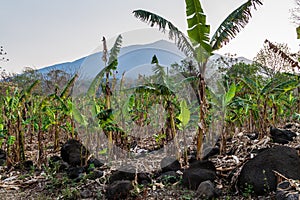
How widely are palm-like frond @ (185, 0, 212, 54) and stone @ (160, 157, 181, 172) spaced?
1779mm

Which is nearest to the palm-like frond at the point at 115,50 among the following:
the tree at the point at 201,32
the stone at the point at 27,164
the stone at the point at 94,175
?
the tree at the point at 201,32

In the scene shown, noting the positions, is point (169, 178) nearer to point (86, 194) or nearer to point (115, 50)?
point (86, 194)

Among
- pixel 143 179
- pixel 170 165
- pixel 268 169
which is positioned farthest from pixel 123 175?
pixel 268 169

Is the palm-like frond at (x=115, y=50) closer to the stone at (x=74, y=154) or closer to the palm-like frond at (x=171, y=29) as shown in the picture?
the palm-like frond at (x=171, y=29)

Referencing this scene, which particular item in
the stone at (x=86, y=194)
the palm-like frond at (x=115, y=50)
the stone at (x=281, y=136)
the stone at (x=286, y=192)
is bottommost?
the stone at (x=86, y=194)

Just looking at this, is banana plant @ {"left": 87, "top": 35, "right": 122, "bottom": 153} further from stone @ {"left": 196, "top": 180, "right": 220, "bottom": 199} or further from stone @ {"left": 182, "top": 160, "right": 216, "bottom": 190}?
stone @ {"left": 196, "top": 180, "right": 220, "bottom": 199}

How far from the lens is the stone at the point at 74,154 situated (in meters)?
4.89

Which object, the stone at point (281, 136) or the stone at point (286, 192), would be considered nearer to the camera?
the stone at point (286, 192)

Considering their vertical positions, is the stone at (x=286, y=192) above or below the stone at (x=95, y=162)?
above

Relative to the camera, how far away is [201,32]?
4113 mm

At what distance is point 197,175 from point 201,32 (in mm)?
1987

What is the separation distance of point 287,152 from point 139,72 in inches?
95.2

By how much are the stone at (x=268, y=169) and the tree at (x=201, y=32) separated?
90 cm

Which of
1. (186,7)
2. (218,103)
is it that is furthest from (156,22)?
(218,103)
